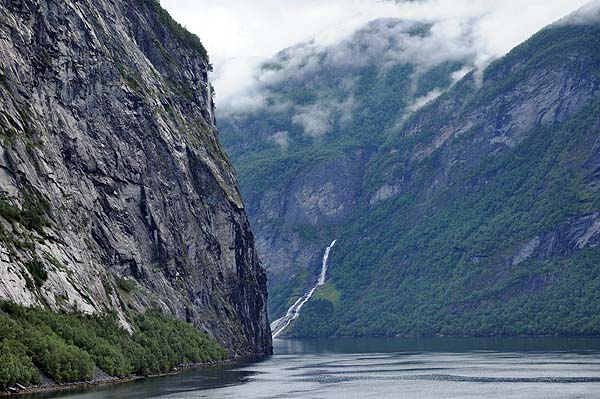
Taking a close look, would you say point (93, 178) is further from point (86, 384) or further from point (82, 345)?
point (86, 384)

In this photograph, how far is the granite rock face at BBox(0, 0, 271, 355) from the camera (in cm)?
13088

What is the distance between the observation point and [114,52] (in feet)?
598

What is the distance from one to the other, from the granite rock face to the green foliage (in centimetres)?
297

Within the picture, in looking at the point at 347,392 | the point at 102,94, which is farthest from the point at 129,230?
the point at 347,392

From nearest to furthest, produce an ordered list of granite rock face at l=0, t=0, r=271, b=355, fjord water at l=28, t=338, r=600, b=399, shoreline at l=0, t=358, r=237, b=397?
shoreline at l=0, t=358, r=237, b=397 < fjord water at l=28, t=338, r=600, b=399 < granite rock face at l=0, t=0, r=271, b=355

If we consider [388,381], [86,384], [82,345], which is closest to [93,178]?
[82,345]

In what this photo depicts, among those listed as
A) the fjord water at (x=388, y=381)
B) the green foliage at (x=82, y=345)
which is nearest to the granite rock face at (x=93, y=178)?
the green foliage at (x=82, y=345)

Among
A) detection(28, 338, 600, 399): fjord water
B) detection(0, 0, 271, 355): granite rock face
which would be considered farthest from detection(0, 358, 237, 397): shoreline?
detection(0, 0, 271, 355): granite rock face

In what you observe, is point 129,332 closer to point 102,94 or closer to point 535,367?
point 102,94

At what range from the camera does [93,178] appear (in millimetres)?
162250

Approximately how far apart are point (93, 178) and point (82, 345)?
44.8 metres

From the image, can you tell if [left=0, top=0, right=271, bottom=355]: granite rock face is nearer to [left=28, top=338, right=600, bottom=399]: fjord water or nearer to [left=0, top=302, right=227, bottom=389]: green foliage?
[left=0, top=302, right=227, bottom=389]: green foliage

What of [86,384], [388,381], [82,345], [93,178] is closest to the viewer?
[86,384]

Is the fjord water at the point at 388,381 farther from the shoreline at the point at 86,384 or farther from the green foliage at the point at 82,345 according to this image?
the green foliage at the point at 82,345
